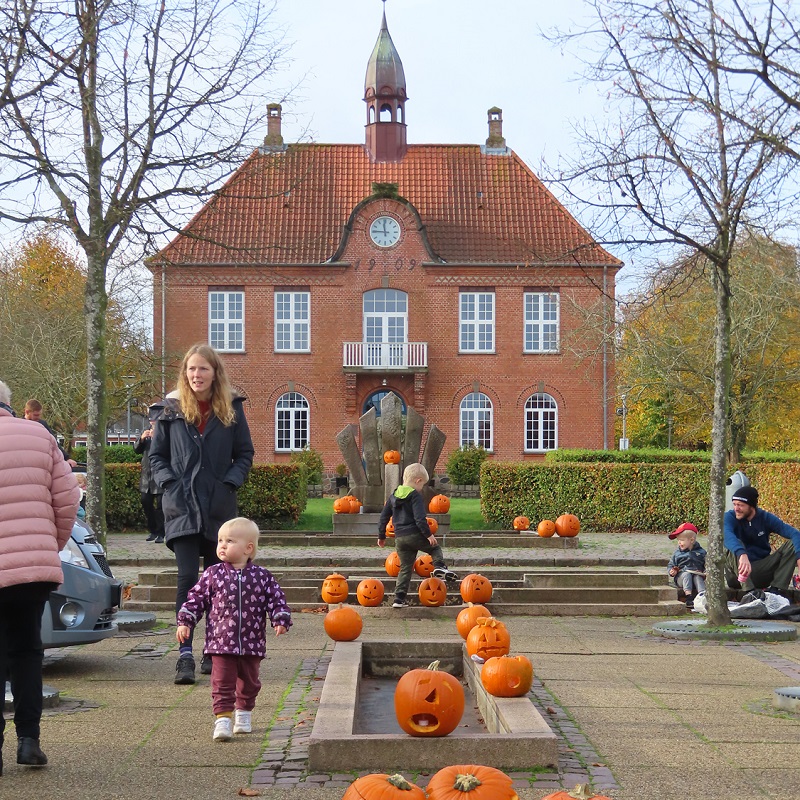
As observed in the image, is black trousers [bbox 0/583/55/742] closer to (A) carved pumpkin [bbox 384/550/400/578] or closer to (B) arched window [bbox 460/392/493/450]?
(A) carved pumpkin [bbox 384/550/400/578]

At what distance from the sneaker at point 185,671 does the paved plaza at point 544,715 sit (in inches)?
3.4

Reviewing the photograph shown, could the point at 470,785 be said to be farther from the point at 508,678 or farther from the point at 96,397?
the point at 96,397

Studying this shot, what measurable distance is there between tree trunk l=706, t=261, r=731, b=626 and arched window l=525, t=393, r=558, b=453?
32.0 metres

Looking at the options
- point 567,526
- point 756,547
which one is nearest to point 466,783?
point 756,547

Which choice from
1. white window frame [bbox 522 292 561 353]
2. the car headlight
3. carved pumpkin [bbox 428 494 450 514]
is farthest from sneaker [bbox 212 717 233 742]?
white window frame [bbox 522 292 561 353]

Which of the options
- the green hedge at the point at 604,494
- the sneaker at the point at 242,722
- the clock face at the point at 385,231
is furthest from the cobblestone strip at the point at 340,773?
the clock face at the point at 385,231

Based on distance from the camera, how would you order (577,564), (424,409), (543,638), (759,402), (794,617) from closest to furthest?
(543,638)
(794,617)
(577,564)
(759,402)
(424,409)

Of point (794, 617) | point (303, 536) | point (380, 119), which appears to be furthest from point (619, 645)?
point (380, 119)

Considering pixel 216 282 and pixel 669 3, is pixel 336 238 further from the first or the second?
pixel 669 3

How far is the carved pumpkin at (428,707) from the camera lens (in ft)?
18.1

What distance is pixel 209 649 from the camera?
19.9ft

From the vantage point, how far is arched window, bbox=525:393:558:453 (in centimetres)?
4300

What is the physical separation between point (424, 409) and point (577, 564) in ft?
87.6

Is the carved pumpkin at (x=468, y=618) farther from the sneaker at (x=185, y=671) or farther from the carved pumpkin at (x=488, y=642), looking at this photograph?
the sneaker at (x=185, y=671)
